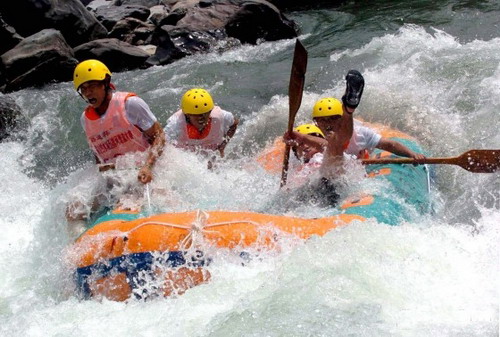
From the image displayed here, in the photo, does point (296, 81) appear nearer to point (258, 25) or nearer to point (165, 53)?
point (165, 53)

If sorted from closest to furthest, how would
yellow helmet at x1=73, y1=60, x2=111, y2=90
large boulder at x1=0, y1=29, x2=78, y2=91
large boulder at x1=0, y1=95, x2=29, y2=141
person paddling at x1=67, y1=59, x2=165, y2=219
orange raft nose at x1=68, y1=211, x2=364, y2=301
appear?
orange raft nose at x1=68, y1=211, x2=364, y2=301, yellow helmet at x1=73, y1=60, x2=111, y2=90, person paddling at x1=67, y1=59, x2=165, y2=219, large boulder at x1=0, y1=95, x2=29, y2=141, large boulder at x1=0, y1=29, x2=78, y2=91

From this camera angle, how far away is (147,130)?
525cm

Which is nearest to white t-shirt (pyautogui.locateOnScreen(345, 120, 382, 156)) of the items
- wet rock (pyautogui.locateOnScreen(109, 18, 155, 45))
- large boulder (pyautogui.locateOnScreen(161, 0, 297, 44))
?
large boulder (pyautogui.locateOnScreen(161, 0, 297, 44))

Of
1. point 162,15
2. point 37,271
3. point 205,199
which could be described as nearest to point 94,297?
point 37,271

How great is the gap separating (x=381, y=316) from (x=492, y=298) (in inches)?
23.7

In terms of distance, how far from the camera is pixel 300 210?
16.5 feet

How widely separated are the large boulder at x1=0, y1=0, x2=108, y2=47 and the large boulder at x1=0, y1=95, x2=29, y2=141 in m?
4.06

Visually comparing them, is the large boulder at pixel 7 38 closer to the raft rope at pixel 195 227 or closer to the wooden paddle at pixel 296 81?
the wooden paddle at pixel 296 81

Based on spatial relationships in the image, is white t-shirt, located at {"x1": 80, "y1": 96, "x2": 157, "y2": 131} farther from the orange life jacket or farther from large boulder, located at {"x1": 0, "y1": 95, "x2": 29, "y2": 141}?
large boulder, located at {"x1": 0, "y1": 95, "x2": 29, "y2": 141}

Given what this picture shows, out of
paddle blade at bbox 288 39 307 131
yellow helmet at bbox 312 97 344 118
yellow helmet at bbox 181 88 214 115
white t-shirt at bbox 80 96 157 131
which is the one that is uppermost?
paddle blade at bbox 288 39 307 131

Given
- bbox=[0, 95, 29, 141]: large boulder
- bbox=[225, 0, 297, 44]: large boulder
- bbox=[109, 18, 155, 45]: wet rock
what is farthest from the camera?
bbox=[109, 18, 155, 45]: wet rock

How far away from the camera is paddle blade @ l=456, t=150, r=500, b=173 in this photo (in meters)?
5.10

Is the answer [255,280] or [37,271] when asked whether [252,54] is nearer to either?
[37,271]

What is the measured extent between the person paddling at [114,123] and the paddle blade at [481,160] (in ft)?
7.75
